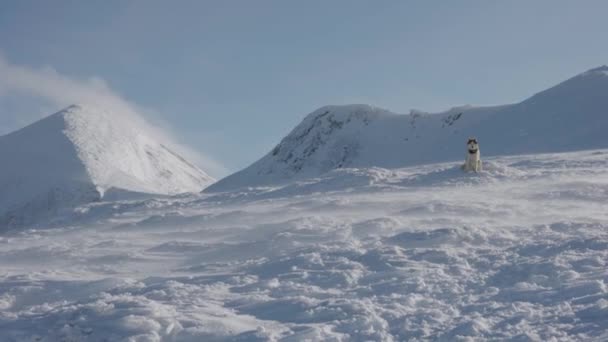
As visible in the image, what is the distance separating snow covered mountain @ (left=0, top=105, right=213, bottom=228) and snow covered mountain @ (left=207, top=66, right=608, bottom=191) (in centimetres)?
1516

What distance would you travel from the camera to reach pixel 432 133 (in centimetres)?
3966

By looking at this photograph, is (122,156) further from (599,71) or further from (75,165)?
(599,71)

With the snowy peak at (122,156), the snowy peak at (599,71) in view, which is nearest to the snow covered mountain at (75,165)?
the snowy peak at (122,156)

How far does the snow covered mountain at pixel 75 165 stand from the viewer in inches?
2367

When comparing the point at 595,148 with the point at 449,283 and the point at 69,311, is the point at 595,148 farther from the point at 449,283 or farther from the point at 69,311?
the point at 69,311

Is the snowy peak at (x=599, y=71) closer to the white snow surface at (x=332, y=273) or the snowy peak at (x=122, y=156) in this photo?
the white snow surface at (x=332, y=273)

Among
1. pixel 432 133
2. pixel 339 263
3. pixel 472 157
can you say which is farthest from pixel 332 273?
pixel 432 133

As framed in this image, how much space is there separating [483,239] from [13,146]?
7722cm

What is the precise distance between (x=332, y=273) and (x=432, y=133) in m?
32.5

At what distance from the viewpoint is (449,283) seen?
25.1 feet

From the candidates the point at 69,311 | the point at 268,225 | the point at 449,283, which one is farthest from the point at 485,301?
the point at 268,225

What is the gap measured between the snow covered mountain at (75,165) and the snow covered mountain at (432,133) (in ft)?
49.7

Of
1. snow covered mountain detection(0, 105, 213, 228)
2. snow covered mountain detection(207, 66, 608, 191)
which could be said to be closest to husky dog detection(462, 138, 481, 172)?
snow covered mountain detection(207, 66, 608, 191)

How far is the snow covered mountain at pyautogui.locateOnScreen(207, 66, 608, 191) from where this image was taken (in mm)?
32594
